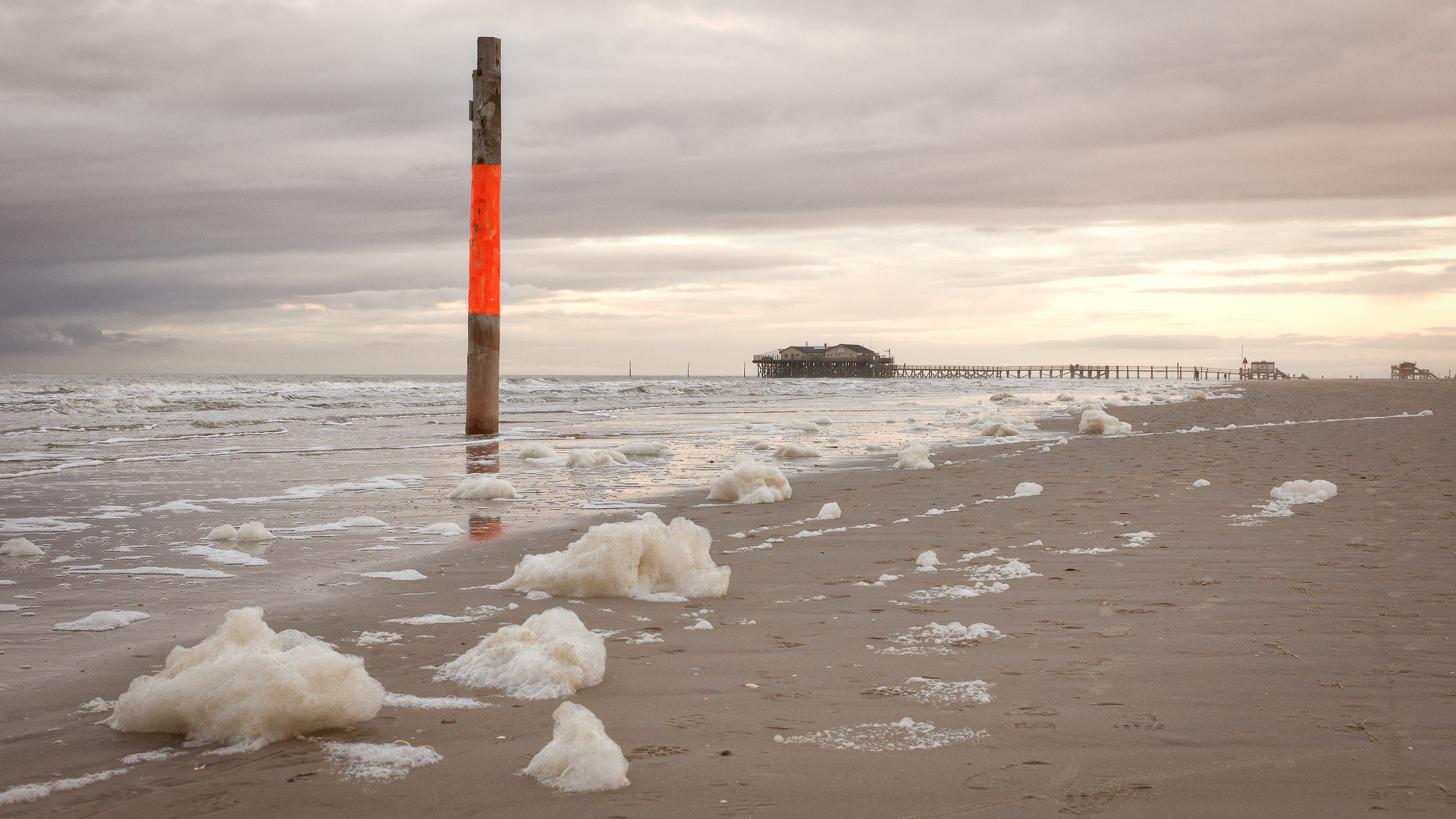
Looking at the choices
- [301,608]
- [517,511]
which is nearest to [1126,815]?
[301,608]

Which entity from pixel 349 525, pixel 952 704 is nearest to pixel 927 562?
pixel 952 704

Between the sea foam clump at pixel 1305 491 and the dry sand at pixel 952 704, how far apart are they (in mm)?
876

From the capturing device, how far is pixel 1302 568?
4449 millimetres

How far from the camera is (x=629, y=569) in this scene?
4301 mm

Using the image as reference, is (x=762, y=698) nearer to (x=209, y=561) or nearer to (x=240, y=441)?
(x=209, y=561)

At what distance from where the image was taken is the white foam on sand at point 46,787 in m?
2.18

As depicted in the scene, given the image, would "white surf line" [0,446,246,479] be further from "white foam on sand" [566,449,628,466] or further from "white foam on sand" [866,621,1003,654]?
"white foam on sand" [866,621,1003,654]

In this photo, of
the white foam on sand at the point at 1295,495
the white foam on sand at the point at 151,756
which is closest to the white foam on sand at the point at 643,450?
the white foam on sand at the point at 1295,495

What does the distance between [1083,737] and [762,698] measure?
35.2 inches

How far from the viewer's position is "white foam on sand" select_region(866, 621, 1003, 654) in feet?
10.8

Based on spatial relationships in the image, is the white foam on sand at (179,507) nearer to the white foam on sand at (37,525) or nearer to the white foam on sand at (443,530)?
the white foam on sand at (37,525)

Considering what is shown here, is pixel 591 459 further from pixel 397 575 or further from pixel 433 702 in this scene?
pixel 433 702

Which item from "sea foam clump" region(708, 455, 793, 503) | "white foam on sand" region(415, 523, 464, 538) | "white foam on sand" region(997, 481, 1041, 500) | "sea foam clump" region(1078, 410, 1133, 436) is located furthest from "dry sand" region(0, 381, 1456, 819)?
"sea foam clump" region(1078, 410, 1133, 436)

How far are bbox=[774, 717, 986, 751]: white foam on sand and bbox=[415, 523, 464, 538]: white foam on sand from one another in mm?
3903
